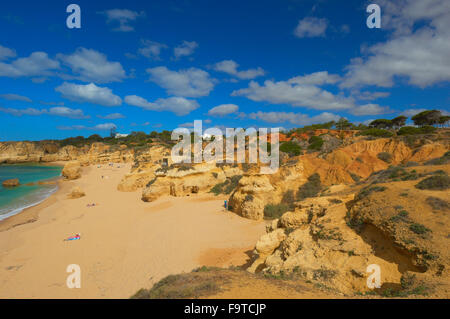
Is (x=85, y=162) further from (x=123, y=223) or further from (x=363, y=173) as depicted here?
(x=363, y=173)

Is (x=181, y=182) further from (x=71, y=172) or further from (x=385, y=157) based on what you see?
(x=71, y=172)

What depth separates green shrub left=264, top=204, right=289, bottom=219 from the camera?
489 inches

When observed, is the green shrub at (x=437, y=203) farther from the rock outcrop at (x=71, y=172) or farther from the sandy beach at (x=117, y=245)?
the rock outcrop at (x=71, y=172)

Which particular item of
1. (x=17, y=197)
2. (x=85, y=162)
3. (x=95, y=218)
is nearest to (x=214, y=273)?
(x=95, y=218)

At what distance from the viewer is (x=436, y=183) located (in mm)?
6621

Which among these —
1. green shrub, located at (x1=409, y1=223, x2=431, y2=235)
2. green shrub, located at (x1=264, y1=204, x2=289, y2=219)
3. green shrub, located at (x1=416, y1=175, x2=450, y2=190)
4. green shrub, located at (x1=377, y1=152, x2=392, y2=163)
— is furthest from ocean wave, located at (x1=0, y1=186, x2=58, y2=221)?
green shrub, located at (x1=377, y1=152, x2=392, y2=163)

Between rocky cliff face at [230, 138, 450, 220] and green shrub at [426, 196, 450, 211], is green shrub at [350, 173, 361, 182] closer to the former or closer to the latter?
rocky cliff face at [230, 138, 450, 220]

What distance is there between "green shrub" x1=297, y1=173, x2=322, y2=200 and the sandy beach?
3.60 meters

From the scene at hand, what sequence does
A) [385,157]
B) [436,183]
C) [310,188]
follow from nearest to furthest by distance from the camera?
[436,183] < [310,188] < [385,157]

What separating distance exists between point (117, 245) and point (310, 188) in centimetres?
1116

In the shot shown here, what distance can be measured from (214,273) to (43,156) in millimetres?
81578

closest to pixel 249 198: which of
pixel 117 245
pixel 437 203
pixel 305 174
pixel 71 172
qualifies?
pixel 305 174
